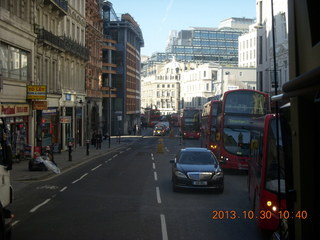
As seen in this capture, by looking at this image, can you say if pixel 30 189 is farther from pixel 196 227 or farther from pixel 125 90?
pixel 125 90

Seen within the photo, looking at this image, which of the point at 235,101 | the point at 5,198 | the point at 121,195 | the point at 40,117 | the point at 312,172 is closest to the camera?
the point at 312,172

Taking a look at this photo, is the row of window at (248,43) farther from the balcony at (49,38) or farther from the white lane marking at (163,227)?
the white lane marking at (163,227)

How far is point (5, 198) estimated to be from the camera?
9.62 m

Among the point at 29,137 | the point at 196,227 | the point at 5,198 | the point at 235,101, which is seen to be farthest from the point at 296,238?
the point at 29,137

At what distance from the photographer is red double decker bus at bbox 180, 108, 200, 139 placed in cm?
6500

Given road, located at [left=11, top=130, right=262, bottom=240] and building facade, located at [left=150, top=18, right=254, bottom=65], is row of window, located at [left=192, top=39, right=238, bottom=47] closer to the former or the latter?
building facade, located at [left=150, top=18, right=254, bottom=65]

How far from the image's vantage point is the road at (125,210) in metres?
10.5

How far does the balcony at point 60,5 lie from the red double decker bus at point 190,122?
1128 inches

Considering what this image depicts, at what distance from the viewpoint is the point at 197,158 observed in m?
17.4

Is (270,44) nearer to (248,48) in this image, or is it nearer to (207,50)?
(248,48)

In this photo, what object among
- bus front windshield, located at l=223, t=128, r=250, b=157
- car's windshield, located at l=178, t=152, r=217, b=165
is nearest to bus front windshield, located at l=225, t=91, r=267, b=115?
bus front windshield, located at l=223, t=128, r=250, b=157

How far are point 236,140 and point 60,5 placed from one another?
21766 mm

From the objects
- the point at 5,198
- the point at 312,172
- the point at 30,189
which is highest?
the point at 312,172

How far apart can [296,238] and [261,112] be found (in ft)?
60.8
